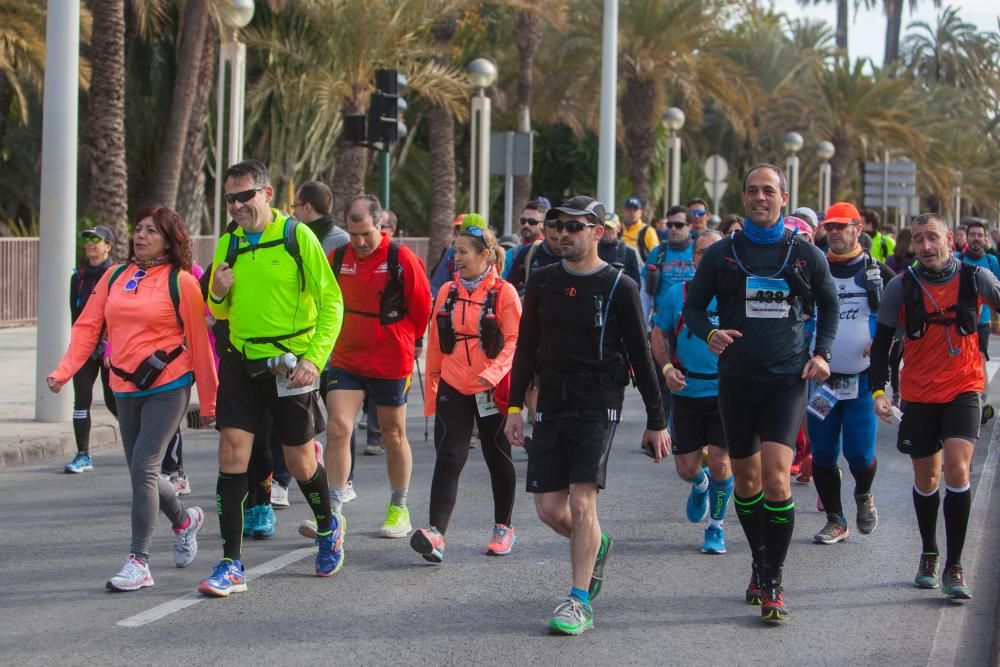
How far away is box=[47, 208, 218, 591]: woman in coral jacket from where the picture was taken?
6.71 meters

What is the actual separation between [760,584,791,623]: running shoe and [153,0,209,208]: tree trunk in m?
19.7

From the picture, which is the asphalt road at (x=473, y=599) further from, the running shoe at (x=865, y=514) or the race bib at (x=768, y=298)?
the race bib at (x=768, y=298)

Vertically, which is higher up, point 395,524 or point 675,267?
point 675,267

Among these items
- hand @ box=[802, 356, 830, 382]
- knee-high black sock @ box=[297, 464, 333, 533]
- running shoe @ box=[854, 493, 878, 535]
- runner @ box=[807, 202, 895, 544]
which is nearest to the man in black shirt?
hand @ box=[802, 356, 830, 382]

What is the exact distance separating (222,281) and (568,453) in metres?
1.78

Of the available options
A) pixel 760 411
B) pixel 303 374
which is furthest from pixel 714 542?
pixel 303 374

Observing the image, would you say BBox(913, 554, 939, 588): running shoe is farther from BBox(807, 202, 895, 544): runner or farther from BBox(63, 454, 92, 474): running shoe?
BBox(63, 454, 92, 474): running shoe

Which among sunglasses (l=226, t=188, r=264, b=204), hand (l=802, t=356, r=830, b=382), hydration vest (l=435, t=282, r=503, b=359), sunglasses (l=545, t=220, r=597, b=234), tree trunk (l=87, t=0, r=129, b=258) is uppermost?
tree trunk (l=87, t=0, r=129, b=258)

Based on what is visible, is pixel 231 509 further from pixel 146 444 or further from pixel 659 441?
pixel 659 441

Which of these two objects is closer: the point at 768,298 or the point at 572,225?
the point at 572,225

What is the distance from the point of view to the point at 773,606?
6242 millimetres

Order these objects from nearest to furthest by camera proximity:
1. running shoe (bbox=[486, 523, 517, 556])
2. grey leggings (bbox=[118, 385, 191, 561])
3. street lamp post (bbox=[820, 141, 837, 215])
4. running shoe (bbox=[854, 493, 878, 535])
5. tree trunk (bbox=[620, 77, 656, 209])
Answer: grey leggings (bbox=[118, 385, 191, 561]), running shoe (bbox=[486, 523, 517, 556]), running shoe (bbox=[854, 493, 878, 535]), tree trunk (bbox=[620, 77, 656, 209]), street lamp post (bbox=[820, 141, 837, 215])

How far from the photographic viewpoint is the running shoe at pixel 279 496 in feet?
29.2

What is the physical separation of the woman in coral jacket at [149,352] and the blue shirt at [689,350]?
2.47 m
